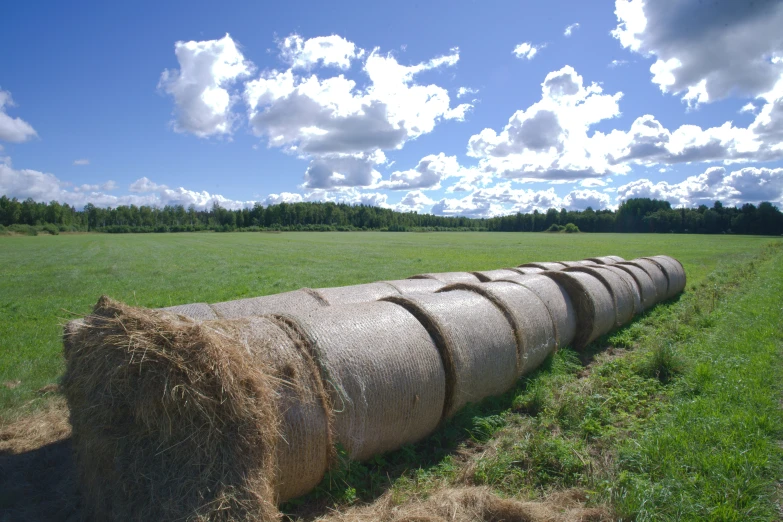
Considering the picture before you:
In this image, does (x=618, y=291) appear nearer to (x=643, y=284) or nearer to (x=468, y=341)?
(x=643, y=284)

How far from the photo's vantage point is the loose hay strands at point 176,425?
117 inches

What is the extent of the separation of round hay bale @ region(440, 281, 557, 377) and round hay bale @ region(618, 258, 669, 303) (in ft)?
22.9

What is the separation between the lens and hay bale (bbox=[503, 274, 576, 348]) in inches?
296

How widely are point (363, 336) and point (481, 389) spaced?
6.28 ft

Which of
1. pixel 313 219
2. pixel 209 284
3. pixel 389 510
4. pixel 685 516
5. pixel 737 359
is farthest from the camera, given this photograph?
pixel 313 219

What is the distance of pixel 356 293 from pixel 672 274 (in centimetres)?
1165

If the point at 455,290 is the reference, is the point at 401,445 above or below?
below

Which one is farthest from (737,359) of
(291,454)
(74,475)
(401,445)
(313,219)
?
(313,219)

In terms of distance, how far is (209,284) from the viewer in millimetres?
16984

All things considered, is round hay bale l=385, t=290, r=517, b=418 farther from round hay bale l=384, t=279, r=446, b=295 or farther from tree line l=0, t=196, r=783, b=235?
tree line l=0, t=196, r=783, b=235

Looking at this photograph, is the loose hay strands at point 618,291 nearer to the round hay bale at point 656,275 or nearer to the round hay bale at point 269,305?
the round hay bale at point 656,275

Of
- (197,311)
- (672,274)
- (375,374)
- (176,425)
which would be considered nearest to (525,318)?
(375,374)

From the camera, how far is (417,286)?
27.6 feet

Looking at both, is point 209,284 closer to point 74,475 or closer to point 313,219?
point 74,475
